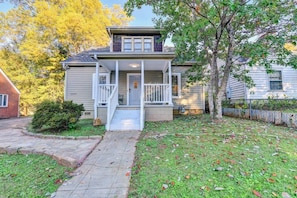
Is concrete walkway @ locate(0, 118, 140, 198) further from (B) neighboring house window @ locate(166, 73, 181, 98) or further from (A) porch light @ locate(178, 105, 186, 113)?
(B) neighboring house window @ locate(166, 73, 181, 98)

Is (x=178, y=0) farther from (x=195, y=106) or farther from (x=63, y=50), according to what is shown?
(x=63, y=50)

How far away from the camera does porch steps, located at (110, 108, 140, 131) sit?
21.4ft

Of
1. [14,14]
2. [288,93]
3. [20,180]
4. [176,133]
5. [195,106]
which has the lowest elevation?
[20,180]

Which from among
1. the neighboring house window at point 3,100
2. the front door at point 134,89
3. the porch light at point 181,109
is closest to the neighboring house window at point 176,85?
the porch light at point 181,109

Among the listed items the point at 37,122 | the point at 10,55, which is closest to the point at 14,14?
the point at 10,55

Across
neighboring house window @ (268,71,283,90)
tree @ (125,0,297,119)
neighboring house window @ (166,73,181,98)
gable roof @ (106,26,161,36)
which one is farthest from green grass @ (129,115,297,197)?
neighboring house window @ (268,71,283,90)

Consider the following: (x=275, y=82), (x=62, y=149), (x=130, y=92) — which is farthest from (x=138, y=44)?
(x=275, y=82)

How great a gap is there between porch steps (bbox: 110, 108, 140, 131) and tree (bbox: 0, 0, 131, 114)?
463 inches

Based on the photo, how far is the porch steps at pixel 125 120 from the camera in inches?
257

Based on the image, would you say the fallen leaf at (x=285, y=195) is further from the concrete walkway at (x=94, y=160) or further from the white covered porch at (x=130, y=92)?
the white covered porch at (x=130, y=92)

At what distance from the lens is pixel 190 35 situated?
18.1ft

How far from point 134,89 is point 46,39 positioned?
39.6 feet

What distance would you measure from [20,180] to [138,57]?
20.4ft

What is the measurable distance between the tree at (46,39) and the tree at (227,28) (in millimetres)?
11909
